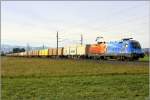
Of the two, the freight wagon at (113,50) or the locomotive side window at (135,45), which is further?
the locomotive side window at (135,45)

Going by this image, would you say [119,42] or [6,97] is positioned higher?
[119,42]

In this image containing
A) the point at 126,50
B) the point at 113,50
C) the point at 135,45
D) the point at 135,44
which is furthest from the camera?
the point at 113,50

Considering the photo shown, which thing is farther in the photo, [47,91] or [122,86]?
[122,86]

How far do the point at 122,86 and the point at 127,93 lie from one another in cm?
164

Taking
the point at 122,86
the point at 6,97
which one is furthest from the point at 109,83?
the point at 6,97

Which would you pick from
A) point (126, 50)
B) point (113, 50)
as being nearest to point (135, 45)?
point (126, 50)

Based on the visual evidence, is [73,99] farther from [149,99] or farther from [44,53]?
[44,53]

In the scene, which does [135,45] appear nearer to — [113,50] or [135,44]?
[135,44]

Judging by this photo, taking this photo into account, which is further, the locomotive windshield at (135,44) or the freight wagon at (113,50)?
the locomotive windshield at (135,44)

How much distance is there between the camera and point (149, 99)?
10.5 m

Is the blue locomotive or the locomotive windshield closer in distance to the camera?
the blue locomotive

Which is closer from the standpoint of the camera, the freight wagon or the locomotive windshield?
the freight wagon

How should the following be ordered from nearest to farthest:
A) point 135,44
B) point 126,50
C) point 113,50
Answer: point 126,50 → point 135,44 → point 113,50

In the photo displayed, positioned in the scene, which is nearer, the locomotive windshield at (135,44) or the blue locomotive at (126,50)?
the blue locomotive at (126,50)
